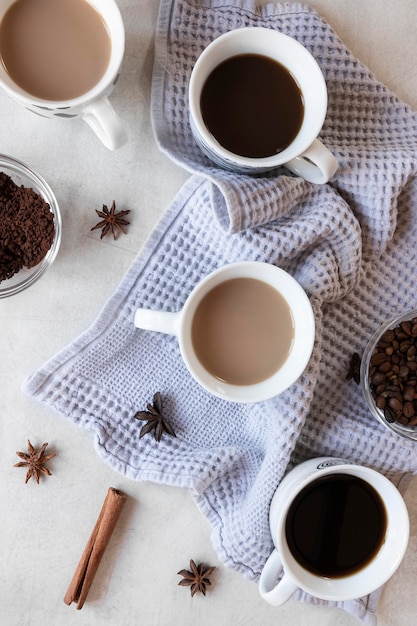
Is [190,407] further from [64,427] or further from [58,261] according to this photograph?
[58,261]

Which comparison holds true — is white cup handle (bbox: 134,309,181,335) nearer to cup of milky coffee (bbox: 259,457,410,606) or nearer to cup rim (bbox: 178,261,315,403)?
cup rim (bbox: 178,261,315,403)

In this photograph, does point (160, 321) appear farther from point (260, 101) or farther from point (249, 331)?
point (260, 101)

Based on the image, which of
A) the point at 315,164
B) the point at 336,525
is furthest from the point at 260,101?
the point at 336,525

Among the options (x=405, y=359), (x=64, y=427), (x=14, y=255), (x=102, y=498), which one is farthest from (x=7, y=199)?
(x=405, y=359)

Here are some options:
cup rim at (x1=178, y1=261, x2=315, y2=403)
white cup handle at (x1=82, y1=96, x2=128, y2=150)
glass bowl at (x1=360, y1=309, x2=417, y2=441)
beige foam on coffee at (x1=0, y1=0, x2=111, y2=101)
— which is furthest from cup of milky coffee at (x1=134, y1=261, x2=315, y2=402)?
beige foam on coffee at (x1=0, y1=0, x2=111, y2=101)

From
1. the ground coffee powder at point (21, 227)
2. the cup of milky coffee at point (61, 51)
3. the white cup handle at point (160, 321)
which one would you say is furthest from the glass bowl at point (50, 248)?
the white cup handle at point (160, 321)

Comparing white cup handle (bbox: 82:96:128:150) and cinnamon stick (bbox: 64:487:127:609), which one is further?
cinnamon stick (bbox: 64:487:127:609)
